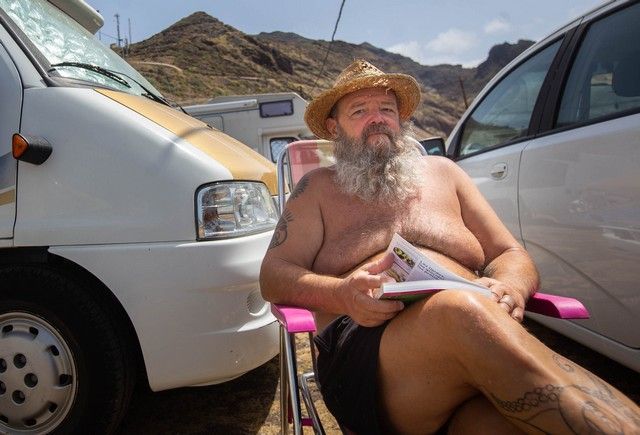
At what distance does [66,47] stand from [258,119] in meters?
4.72

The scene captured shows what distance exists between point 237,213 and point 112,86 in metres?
1.06

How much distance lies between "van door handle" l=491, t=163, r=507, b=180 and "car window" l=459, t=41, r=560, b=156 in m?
0.19

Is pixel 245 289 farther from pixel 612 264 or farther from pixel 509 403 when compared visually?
pixel 612 264

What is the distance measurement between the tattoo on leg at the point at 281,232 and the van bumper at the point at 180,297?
147mm

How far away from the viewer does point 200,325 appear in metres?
1.94

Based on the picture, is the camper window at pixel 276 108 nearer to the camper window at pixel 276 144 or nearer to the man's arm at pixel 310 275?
the camper window at pixel 276 144

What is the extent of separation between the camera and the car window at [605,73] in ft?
6.93

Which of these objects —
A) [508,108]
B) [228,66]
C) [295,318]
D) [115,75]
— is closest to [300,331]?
[295,318]

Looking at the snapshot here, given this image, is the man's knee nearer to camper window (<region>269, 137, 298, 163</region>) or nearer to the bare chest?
the bare chest

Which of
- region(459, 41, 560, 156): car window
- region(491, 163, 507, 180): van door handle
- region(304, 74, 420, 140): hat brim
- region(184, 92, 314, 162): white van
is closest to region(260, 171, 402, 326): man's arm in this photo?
region(304, 74, 420, 140): hat brim

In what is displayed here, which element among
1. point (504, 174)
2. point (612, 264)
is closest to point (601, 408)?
point (612, 264)

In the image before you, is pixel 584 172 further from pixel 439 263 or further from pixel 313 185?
pixel 313 185

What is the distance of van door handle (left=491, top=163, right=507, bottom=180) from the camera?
9.54 ft

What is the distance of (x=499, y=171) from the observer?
2967 mm
